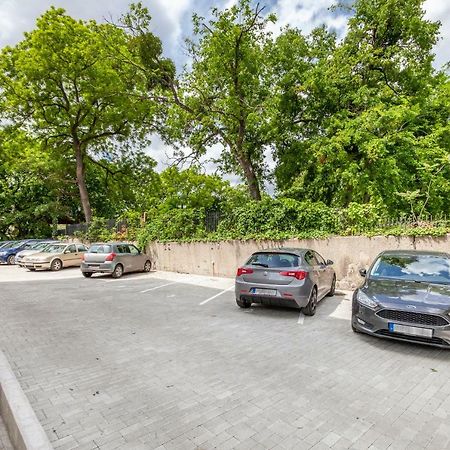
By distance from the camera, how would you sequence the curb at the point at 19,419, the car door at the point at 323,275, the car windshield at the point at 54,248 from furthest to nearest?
the car windshield at the point at 54,248, the car door at the point at 323,275, the curb at the point at 19,419

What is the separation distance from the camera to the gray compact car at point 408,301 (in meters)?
4.79

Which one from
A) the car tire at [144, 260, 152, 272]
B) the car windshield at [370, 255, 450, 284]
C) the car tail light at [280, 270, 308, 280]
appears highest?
the car windshield at [370, 255, 450, 284]

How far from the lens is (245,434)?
295cm

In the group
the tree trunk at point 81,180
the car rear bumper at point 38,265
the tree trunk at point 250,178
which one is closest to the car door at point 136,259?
the car rear bumper at point 38,265

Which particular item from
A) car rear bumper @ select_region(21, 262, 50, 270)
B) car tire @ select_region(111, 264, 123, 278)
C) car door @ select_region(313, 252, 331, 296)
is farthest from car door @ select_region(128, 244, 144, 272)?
car door @ select_region(313, 252, 331, 296)

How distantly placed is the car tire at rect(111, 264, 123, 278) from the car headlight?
37.0ft

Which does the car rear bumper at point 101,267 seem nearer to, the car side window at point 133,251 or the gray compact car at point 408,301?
the car side window at point 133,251

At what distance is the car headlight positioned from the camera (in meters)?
5.23

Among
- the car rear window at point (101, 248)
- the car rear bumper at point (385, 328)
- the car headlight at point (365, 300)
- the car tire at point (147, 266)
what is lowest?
the car tire at point (147, 266)

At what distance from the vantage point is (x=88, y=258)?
559 inches

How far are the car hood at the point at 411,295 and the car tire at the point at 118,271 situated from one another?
1133cm

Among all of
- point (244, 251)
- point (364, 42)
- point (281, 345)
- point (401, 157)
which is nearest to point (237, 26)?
point (364, 42)

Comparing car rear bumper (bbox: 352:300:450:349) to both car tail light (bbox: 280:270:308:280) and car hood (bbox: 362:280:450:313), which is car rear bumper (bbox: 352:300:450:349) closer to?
car hood (bbox: 362:280:450:313)

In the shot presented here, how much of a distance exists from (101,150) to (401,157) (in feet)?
84.3
